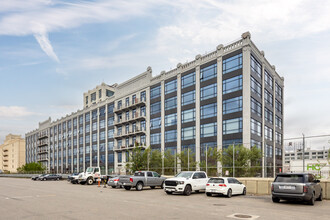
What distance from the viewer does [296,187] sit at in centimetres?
1566

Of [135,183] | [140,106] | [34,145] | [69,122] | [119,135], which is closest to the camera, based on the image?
[135,183]

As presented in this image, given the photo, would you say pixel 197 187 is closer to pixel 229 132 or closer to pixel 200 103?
pixel 229 132

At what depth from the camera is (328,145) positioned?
20.8 metres

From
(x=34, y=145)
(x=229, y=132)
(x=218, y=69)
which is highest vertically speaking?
(x=218, y=69)

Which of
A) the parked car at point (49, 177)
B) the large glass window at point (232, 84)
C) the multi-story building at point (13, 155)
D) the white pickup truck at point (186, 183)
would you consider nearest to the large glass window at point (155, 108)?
the large glass window at point (232, 84)

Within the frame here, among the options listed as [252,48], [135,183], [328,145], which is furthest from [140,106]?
[328,145]

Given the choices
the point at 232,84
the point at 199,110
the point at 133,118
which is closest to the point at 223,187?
the point at 232,84

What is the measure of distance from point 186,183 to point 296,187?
8.17 m

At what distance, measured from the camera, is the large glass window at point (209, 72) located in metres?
47.5

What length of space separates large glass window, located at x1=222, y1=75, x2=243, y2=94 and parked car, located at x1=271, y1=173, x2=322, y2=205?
28.0 metres

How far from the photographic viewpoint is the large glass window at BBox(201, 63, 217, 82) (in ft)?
156

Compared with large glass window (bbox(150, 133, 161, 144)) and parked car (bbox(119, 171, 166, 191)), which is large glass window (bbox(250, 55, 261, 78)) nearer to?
large glass window (bbox(150, 133, 161, 144))

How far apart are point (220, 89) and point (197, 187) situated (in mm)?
25338

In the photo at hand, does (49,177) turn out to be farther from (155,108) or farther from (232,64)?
(232,64)
